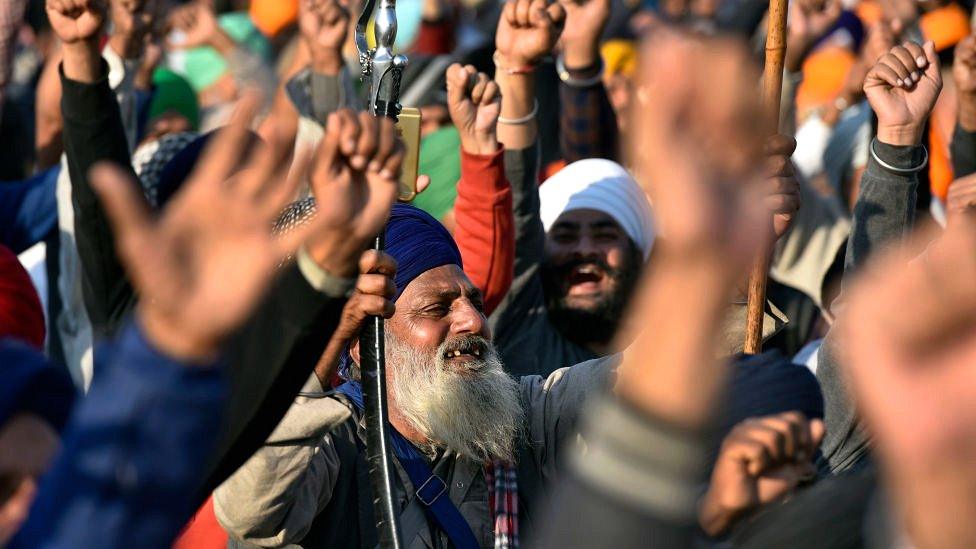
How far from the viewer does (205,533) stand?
12.0 ft

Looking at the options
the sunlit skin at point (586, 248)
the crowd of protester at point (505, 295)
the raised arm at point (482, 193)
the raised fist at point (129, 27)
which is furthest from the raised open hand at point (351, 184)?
the raised fist at point (129, 27)

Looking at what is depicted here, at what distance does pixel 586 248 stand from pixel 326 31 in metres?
1.34

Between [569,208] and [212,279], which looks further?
[569,208]

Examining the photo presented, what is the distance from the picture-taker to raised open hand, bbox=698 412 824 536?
233cm

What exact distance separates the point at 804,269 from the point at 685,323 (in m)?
5.04

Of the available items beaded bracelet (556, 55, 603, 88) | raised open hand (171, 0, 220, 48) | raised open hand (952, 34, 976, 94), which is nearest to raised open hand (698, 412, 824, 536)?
raised open hand (952, 34, 976, 94)

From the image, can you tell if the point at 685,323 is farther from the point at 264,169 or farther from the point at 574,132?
the point at 574,132

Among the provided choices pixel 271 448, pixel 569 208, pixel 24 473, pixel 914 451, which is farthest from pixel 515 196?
pixel 914 451

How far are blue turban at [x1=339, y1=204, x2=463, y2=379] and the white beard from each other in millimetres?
179

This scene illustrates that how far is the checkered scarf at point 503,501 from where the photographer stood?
3.49m

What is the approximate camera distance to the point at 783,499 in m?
2.38

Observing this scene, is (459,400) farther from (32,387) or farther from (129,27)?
(129,27)

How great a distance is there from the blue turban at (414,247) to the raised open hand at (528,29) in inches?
36.1

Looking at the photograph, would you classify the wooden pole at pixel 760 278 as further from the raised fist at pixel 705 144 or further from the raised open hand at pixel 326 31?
the raised open hand at pixel 326 31
